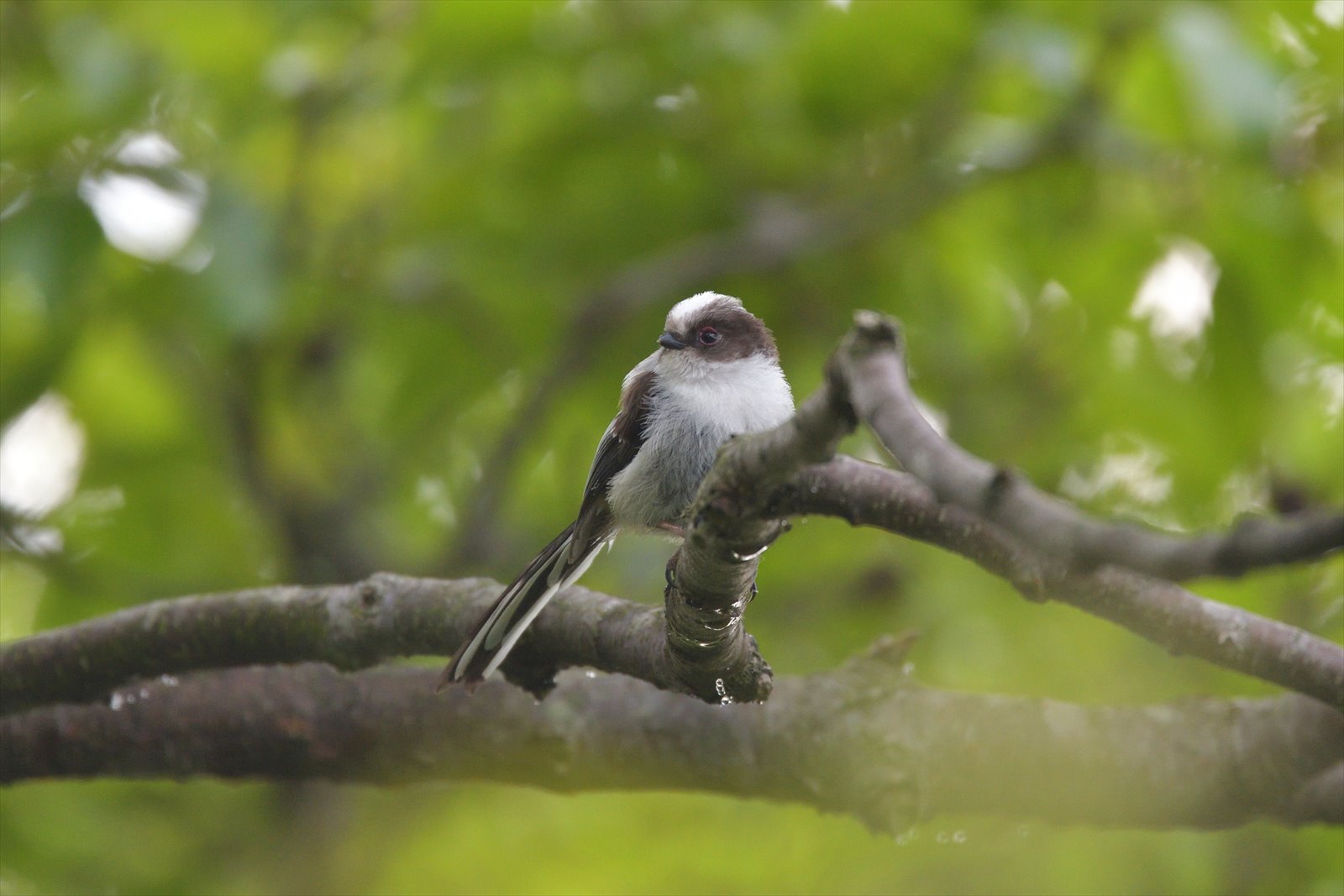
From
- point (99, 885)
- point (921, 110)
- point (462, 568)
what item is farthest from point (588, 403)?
point (99, 885)

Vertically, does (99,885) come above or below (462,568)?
below

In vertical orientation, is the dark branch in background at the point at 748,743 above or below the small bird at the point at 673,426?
below

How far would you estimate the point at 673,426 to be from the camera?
14.0 ft

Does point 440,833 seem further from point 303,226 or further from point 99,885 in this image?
point 303,226

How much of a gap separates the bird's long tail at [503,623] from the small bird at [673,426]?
0.15 metres

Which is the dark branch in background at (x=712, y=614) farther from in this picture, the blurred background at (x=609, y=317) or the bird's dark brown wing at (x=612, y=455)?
the blurred background at (x=609, y=317)

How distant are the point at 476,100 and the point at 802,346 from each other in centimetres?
190

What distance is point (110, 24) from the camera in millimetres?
4605

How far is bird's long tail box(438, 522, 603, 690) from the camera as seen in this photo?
3.43 m

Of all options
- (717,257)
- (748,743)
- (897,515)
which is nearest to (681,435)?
(748,743)

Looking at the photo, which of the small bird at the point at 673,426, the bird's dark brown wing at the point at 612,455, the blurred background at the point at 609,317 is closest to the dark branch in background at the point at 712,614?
the small bird at the point at 673,426

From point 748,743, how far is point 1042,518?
2765 mm

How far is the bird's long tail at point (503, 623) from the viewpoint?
11.3ft

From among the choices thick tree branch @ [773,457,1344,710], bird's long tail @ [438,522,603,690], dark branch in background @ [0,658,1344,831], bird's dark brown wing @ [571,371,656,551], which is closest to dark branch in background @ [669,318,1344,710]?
thick tree branch @ [773,457,1344,710]
